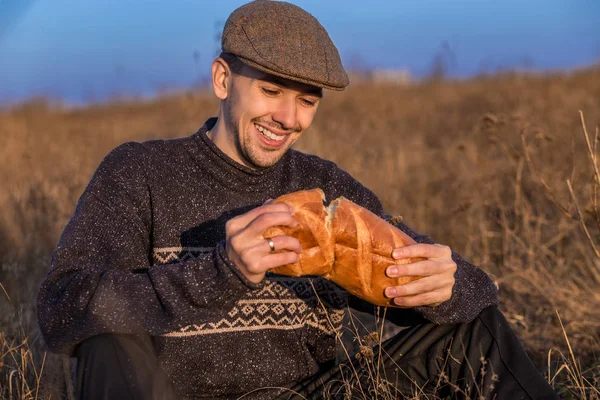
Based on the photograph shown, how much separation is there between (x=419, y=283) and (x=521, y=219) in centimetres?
409

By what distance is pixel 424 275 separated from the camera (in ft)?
8.45

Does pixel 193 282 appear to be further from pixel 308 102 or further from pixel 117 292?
pixel 308 102

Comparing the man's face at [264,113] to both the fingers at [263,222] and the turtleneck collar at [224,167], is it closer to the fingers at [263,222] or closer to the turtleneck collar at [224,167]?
the turtleneck collar at [224,167]

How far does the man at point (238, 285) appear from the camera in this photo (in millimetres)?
2316

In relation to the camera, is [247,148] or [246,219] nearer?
[246,219]

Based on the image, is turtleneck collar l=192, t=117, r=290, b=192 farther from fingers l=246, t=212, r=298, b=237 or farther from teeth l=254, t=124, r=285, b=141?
fingers l=246, t=212, r=298, b=237

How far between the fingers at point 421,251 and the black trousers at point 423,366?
0.36 meters

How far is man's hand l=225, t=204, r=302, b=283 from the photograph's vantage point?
218cm

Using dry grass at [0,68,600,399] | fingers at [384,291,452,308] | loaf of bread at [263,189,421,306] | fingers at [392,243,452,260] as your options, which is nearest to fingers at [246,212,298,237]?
loaf of bread at [263,189,421,306]

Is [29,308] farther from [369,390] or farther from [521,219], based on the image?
[521,219]

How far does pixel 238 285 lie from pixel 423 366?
961 millimetres

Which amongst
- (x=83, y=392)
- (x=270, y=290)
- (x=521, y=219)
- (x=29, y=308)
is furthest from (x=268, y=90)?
(x=521, y=219)

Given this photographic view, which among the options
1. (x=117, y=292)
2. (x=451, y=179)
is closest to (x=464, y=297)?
(x=117, y=292)

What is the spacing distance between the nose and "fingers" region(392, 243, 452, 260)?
0.72 metres
